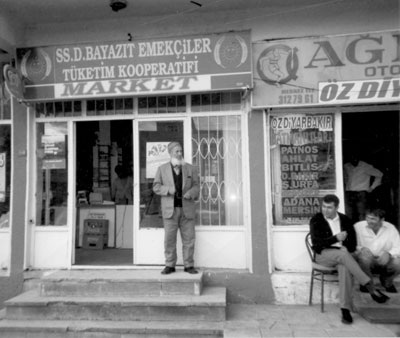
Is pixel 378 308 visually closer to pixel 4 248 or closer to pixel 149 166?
pixel 149 166

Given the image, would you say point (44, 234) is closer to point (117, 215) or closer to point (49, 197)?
point (49, 197)

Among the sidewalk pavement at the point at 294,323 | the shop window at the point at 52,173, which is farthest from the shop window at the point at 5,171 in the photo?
the sidewalk pavement at the point at 294,323

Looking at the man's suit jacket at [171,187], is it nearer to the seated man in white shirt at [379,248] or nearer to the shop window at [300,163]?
the shop window at [300,163]

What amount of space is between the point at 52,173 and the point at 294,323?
154 inches

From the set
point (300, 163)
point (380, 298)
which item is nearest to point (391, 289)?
point (380, 298)

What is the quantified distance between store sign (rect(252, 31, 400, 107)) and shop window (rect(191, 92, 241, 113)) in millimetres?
430

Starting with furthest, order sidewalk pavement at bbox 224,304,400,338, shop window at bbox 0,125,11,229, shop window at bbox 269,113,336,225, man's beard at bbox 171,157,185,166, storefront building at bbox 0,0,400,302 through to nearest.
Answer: shop window at bbox 0,125,11,229 < shop window at bbox 269,113,336,225 < man's beard at bbox 171,157,185,166 < storefront building at bbox 0,0,400,302 < sidewalk pavement at bbox 224,304,400,338

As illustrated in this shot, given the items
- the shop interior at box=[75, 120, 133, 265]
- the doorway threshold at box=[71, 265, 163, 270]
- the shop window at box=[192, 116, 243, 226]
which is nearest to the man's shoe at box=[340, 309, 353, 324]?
the shop window at box=[192, 116, 243, 226]

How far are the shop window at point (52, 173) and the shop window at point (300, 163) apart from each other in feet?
9.99

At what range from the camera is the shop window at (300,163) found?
517 cm

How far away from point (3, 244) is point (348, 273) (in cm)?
471

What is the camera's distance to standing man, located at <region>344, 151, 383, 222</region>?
6.34 m

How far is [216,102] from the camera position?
17.6ft

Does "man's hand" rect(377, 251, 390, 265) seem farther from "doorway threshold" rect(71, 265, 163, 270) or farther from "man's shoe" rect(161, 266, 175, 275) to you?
"doorway threshold" rect(71, 265, 163, 270)
